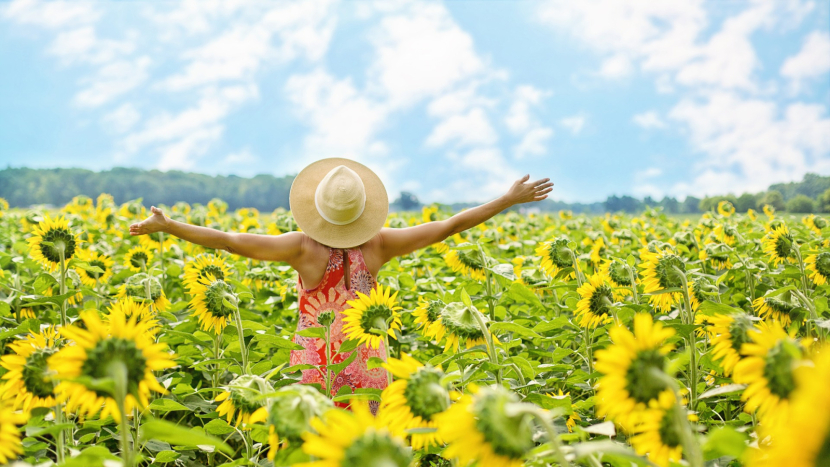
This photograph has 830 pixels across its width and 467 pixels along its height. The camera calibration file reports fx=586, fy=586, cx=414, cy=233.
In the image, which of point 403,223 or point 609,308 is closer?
point 609,308

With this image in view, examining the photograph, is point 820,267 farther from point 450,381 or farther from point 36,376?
point 36,376

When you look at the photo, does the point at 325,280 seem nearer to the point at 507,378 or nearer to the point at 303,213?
the point at 303,213

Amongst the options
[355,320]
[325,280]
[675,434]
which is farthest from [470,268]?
[675,434]

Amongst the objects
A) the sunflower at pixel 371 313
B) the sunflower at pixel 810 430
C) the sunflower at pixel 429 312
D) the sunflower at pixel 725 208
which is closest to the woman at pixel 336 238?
the sunflower at pixel 429 312

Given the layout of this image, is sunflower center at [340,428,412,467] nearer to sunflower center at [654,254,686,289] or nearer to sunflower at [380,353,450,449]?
sunflower at [380,353,450,449]

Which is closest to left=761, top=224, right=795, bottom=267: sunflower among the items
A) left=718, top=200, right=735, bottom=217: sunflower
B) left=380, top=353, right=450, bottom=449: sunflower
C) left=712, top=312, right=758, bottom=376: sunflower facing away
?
left=712, top=312, right=758, bottom=376: sunflower facing away

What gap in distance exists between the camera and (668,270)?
103 inches

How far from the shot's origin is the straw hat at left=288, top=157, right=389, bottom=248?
9.75 feet

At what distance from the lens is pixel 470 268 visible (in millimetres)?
3654

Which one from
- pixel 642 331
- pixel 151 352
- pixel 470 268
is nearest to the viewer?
pixel 642 331

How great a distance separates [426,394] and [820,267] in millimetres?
2959

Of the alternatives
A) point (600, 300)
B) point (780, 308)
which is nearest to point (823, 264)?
point (780, 308)

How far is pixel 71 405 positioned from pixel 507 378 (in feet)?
5.89

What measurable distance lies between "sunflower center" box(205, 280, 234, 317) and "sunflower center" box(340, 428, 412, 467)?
5.17 ft
